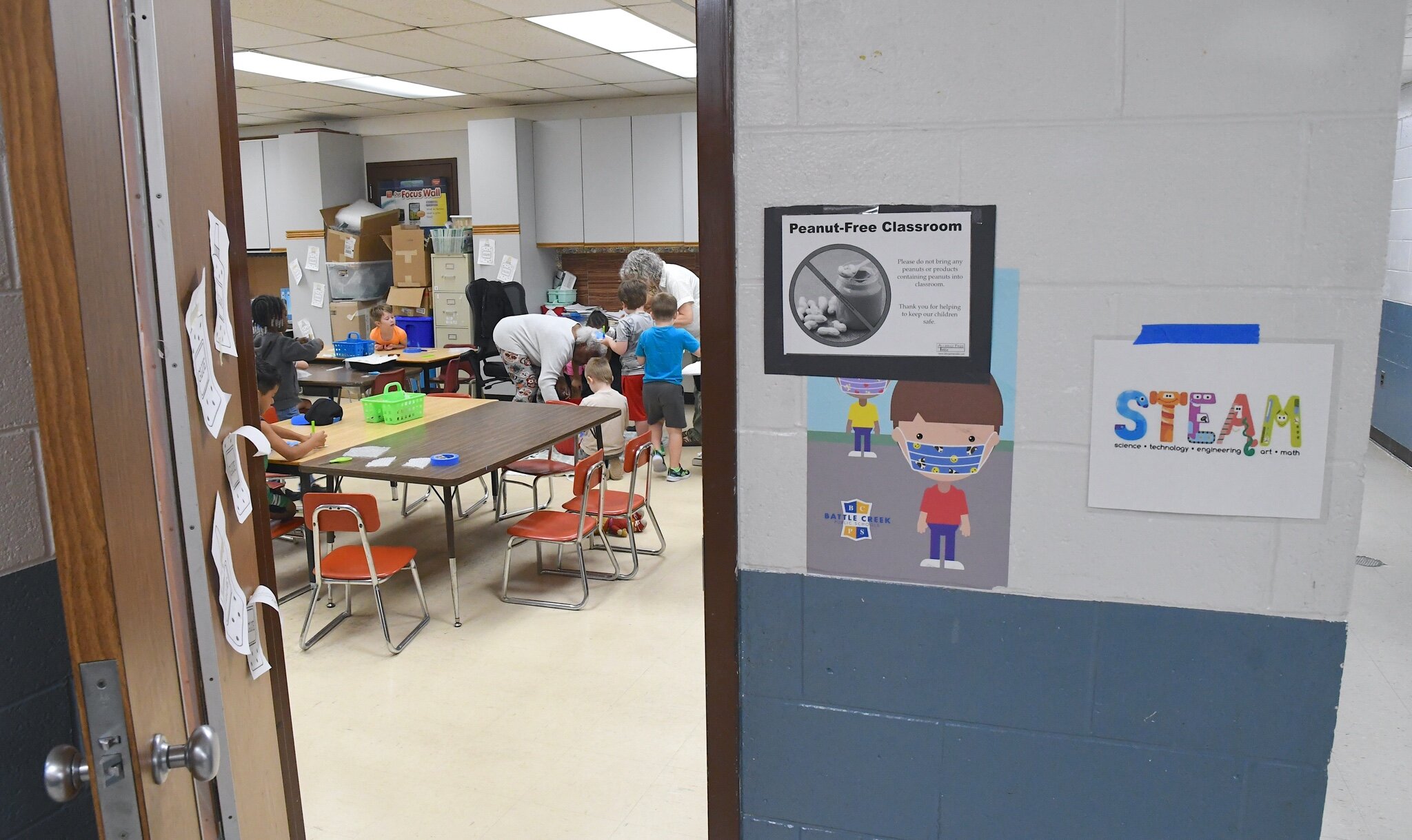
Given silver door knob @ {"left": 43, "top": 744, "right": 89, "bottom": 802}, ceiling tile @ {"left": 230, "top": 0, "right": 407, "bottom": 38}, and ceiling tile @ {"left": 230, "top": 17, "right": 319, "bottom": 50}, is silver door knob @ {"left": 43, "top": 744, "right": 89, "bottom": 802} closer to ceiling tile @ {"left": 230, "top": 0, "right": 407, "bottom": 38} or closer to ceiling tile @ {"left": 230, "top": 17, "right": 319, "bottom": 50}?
ceiling tile @ {"left": 230, "top": 0, "right": 407, "bottom": 38}

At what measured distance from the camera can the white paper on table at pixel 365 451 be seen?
14.5ft

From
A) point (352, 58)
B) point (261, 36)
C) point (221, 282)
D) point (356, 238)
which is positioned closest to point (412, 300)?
→ point (356, 238)

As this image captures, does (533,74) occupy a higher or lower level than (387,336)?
higher

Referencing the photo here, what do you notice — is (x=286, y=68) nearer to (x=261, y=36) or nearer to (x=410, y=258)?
(x=261, y=36)

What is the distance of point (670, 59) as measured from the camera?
7180mm

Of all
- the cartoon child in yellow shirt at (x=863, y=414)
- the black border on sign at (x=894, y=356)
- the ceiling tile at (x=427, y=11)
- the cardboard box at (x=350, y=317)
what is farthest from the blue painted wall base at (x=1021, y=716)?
the cardboard box at (x=350, y=317)

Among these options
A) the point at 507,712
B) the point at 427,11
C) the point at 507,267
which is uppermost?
the point at 427,11

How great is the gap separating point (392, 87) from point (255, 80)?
3.66 feet

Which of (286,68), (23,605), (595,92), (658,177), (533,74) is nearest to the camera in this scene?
(23,605)

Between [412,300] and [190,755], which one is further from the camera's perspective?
[412,300]

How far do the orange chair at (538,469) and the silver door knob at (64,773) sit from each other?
3.74 m

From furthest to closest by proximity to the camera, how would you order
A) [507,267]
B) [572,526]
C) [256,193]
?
[256,193] < [507,267] < [572,526]

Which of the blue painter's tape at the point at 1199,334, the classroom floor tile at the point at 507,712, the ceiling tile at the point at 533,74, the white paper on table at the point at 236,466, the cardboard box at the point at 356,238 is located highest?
the ceiling tile at the point at 533,74

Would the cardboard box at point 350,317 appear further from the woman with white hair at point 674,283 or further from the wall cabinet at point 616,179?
the woman with white hair at point 674,283
